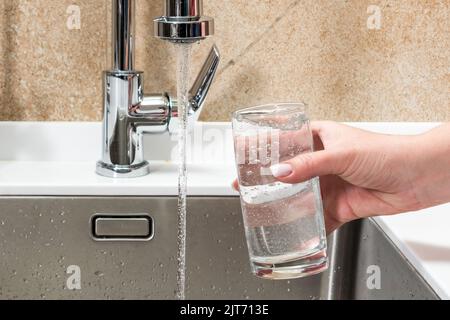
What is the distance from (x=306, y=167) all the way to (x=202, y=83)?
12.7 inches

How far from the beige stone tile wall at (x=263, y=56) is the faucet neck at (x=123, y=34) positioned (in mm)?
70

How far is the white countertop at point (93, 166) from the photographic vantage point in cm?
88

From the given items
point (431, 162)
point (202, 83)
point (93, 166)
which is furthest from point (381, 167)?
point (93, 166)

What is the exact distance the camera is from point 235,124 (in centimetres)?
63

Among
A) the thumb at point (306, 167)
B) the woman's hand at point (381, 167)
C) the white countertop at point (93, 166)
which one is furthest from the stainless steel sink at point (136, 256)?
the thumb at point (306, 167)

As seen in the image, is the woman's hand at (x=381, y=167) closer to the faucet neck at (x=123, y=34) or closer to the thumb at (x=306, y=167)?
the thumb at (x=306, y=167)

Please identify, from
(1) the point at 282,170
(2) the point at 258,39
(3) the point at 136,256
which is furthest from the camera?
(2) the point at 258,39

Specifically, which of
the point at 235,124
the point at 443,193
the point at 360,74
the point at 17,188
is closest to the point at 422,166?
the point at 443,193

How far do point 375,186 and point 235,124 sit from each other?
19cm

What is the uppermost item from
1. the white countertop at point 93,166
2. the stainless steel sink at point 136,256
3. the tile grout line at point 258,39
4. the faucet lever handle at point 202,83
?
the tile grout line at point 258,39

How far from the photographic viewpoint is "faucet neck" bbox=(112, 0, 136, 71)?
892mm

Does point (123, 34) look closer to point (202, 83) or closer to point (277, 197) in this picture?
point (202, 83)

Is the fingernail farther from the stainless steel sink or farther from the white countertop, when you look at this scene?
the stainless steel sink

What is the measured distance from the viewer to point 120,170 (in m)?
0.93
